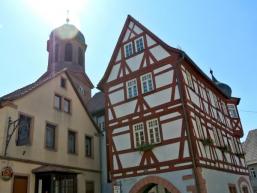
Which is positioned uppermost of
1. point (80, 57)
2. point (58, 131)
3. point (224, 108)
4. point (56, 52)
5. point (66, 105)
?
point (56, 52)

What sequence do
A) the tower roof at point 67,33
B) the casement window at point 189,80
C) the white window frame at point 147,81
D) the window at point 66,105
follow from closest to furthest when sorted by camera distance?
the white window frame at point 147,81
the casement window at point 189,80
the window at point 66,105
the tower roof at point 67,33

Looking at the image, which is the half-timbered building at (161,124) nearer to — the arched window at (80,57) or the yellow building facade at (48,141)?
the yellow building facade at (48,141)

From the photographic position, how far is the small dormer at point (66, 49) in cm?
3483

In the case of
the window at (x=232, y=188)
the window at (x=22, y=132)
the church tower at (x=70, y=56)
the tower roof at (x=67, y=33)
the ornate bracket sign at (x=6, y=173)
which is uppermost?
the tower roof at (x=67, y=33)

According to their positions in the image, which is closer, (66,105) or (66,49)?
(66,105)

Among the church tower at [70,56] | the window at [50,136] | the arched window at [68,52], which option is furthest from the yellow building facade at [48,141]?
the arched window at [68,52]

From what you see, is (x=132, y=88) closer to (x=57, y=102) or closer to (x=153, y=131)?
(x=153, y=131)

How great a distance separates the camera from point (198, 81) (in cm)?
2002

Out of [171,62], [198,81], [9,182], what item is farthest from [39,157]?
[198,81]

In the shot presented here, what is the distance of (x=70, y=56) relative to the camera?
3550 centimetres

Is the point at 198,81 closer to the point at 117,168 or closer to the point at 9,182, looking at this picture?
the point at 117,168

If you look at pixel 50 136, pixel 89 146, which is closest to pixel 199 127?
pixel 89 146

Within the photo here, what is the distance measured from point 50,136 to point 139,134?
19.3ft

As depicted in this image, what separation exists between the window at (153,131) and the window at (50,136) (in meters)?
6.42
